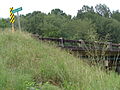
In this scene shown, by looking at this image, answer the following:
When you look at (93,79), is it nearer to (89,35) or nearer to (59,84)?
(59,84)

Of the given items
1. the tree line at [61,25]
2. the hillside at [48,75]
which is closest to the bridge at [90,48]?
the hillside at [48,75]

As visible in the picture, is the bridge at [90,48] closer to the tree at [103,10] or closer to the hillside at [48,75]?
the hillside at [48,75]

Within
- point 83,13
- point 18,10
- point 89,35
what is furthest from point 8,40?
point 83,13

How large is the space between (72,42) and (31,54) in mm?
6405

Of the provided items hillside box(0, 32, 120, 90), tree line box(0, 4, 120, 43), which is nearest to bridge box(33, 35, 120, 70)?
hillside box(0, 32, 120, 90)

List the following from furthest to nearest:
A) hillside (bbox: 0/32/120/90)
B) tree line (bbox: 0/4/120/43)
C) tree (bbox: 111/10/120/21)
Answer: tree (bbox: 111/10/120/21), tree line (bbox: 0/4/120/43), hillside (bbox: 0/32/120/90)

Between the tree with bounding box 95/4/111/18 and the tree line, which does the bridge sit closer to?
the tree line

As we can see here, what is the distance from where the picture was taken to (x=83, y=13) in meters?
90.1

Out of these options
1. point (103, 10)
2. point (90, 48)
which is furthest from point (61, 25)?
point (90, 48)

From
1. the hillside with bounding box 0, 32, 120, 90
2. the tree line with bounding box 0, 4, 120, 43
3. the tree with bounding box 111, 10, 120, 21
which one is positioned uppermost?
the tree with bounding box 111, 10, 120, 21

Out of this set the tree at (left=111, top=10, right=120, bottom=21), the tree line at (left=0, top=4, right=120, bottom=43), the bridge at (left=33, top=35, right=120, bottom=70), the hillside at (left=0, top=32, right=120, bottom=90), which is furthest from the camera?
the tree at (left=111, top=10, right=120, bottom=21)

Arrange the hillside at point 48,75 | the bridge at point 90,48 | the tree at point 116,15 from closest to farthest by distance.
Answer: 1. the hillside at point 48,75
2. the bridge at point 90,48
3. the tree at point 116,15

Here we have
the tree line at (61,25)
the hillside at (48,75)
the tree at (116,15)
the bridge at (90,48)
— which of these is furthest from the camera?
the tree at (116,15)

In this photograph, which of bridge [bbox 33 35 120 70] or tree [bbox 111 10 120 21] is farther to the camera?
tree [bbox 111 10 120 21]
